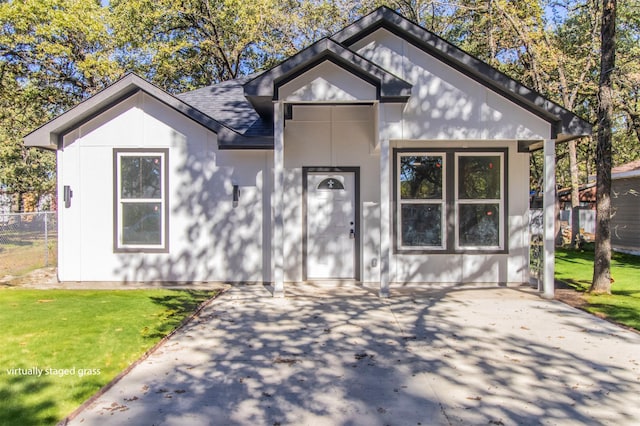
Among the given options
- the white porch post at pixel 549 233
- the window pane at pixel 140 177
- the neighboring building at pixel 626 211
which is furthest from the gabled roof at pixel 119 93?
the neighboring building at pixel 626 211

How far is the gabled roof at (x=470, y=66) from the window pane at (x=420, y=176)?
72.3 inches

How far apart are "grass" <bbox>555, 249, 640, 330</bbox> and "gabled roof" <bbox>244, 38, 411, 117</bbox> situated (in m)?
4.53

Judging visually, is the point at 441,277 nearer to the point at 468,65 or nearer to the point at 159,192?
the point at 468,65

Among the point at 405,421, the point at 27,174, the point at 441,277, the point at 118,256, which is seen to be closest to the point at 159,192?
the point at 118,256

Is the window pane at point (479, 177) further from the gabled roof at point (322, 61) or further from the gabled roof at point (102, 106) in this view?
the gabled roof at point (102, 106)

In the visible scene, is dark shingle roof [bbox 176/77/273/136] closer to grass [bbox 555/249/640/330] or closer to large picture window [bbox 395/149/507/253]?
large picture window [bbox 395/149/507/253]

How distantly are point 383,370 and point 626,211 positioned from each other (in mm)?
16264

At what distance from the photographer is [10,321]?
5.92 meters

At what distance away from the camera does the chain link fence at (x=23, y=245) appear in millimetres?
A: 10070

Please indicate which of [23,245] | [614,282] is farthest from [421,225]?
[23,245]

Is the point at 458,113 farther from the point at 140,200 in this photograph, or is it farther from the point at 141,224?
the point at 141,224

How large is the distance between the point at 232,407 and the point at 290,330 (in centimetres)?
219

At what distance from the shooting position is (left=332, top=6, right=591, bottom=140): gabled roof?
24.8ft

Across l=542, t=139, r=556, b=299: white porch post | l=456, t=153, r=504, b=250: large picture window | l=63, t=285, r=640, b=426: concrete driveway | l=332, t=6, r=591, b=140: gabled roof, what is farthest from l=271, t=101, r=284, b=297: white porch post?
l=542, t=139, r=556, b=299: white porch post
